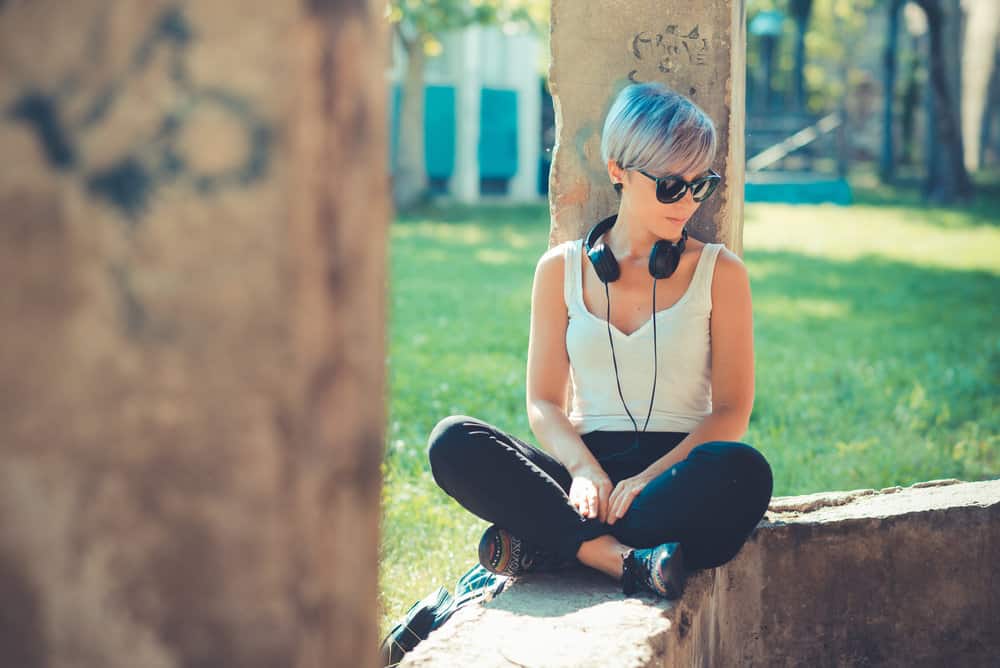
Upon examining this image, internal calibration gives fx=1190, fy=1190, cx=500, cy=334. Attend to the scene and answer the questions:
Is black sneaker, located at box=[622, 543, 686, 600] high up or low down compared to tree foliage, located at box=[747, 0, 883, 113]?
down

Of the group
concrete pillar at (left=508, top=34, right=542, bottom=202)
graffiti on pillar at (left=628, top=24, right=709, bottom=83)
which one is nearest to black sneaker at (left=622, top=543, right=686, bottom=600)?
graffiti on pillar at (left=628, top=24, right=709, bottom=83)

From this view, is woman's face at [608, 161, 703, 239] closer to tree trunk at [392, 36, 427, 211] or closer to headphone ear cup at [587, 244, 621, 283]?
headphone ear cup at [587, 244, 621, 283]

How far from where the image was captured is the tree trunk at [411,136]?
18.1m

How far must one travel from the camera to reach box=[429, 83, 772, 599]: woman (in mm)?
2916

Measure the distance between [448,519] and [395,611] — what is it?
33.1 inches

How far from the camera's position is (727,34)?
3.54 meters

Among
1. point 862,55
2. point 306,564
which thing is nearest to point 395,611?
point 306,564

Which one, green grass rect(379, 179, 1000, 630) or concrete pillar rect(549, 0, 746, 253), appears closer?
concrete pillar rect(549, 0, 746, 253)

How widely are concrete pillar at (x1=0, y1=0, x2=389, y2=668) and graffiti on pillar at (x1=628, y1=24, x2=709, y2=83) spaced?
→ 104 inches

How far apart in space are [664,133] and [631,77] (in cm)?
55

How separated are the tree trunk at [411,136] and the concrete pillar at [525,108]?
131 inches

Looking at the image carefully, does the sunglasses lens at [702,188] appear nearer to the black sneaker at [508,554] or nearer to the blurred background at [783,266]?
the black sneaker at [508,554]

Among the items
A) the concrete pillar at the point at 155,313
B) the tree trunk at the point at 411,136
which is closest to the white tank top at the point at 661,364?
the concrete pillar at the point at 155,313

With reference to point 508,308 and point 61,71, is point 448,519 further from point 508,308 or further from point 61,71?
point 508,308
